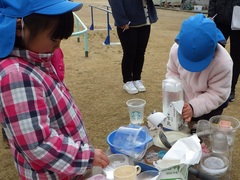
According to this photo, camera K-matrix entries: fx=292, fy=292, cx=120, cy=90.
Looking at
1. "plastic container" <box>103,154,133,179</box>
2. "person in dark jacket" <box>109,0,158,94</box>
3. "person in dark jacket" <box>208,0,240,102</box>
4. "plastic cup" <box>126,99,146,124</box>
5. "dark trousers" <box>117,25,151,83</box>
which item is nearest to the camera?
"plastic container" <box>103,154,133,179</box>

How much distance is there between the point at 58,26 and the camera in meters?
1.00

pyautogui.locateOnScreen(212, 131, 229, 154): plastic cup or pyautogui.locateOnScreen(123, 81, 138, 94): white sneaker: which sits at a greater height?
pyautogui.locateOnScreen(212, 131, 229, 154): plastic cup

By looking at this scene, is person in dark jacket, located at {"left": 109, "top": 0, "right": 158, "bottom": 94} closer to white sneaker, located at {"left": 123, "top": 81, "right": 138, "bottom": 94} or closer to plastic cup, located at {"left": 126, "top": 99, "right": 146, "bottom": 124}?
white sneaker, located at {"left": 123, "top": 81, "right": 138, "bottom": 94}

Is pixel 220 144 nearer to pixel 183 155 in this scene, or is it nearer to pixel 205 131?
→ pixel 205 131

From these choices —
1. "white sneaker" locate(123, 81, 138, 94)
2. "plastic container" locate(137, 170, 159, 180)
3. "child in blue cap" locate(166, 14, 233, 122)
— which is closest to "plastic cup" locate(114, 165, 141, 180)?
"plastic container" locate(137, 170, 159, 180)

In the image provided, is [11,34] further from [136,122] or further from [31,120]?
[136,122]

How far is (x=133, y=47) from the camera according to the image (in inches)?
136

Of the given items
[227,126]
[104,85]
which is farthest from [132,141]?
[104,85]

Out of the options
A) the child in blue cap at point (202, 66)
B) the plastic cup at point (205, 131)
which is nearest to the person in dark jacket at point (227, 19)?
the child in blue cap at point (202, 66)

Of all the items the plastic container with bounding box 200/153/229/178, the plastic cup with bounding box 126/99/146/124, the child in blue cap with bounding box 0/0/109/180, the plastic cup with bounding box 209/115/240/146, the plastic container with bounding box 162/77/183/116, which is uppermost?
the child in blue cap with bounding box 0/0/109/180

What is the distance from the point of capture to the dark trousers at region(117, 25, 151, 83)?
3.40 metres

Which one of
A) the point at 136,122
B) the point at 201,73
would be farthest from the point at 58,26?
the point at 201,73

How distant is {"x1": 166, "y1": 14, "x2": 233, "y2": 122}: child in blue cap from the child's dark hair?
76cm

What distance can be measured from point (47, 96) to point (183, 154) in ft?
1.89
